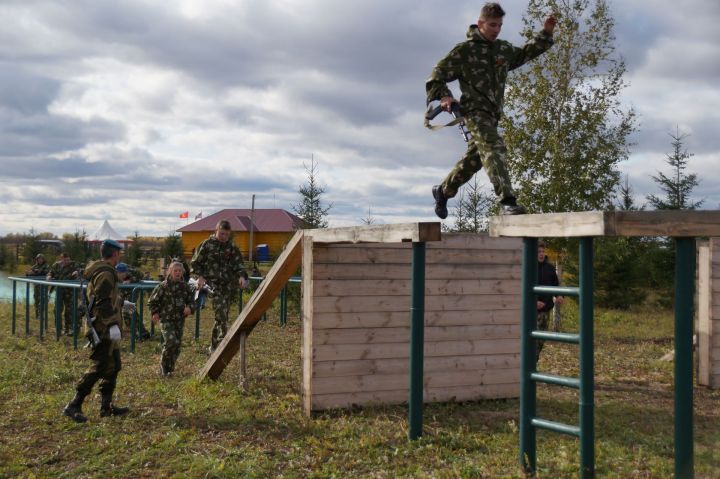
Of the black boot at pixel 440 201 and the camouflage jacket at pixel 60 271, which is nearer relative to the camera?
the black boot at pixel 440 201

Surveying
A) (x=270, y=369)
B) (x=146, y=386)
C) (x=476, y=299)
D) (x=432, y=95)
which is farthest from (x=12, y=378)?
(x=432, y=95)

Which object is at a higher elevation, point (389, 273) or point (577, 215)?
point (577, 215)

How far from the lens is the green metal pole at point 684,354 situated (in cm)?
443

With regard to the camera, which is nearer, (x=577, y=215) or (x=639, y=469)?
(x=577, y=215)

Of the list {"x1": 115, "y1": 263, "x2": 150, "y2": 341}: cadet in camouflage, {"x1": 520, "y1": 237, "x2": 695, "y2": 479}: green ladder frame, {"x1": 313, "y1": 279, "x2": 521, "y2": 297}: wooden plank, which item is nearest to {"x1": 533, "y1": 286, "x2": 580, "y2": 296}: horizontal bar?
{"x1": 520, "y1": 237, "x2": 695, "y2": 479}: green ladder frame

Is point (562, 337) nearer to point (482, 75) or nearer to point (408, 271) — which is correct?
point (482, 75)

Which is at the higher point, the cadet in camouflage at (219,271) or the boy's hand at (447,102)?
the boy's hand at (447,102)

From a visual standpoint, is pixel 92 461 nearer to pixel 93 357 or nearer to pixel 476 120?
pixel 93 357

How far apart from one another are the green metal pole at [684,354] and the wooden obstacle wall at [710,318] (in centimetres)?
612

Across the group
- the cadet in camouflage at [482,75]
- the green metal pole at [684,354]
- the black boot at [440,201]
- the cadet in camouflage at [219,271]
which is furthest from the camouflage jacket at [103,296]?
the green metal pole at [684,354]

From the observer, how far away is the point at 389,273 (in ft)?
25.8

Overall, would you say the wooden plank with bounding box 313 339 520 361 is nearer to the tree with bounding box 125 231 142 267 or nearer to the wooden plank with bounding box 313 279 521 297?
the wooden plank with bounding box 313 279 521 297

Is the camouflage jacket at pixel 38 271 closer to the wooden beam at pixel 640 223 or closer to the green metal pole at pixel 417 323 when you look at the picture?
the green metal pole at pixel 417 323

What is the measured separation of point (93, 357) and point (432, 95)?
4374 mm
